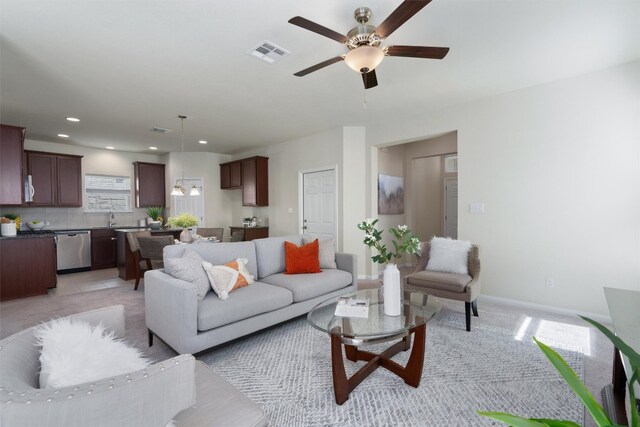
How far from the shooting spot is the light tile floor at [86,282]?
4559mm

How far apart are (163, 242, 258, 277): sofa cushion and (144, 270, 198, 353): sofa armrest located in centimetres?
24

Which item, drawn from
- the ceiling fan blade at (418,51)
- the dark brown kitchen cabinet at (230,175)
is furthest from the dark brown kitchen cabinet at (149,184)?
the ceiling fan blade at (418,51)

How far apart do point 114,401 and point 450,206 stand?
6715 mm

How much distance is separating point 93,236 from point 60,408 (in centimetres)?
686

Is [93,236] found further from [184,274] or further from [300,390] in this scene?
[300,390]

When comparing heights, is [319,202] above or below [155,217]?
above

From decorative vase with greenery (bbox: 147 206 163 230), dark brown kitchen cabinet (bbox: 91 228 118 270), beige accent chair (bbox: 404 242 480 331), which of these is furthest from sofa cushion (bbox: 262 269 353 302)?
dark brown kitchen cabinet (bbox: 91 228 118 270)

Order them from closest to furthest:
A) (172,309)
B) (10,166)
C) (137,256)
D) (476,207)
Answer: (172,309), (10,166), (476,207), (137,256)

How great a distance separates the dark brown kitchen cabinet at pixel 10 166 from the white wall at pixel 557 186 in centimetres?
601

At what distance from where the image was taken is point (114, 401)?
791mm

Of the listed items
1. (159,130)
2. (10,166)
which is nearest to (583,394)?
(10,166)

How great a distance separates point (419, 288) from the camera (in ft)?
10.5

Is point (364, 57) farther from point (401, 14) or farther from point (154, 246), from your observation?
point (154, 246)

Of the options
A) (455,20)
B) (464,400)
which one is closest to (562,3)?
(455,20)
